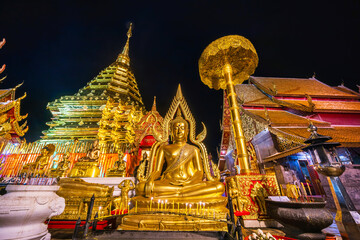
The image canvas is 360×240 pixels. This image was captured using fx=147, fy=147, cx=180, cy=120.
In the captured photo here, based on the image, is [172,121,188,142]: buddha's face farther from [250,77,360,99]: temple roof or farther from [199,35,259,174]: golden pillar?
[250,77,360,99]: temple roof

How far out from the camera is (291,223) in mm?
2289

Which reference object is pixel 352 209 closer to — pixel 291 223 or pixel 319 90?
pixel 291 223

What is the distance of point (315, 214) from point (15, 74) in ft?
71.6

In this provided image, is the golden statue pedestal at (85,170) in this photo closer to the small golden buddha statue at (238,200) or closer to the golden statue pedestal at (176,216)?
the golden statue pedestal at (176,216)

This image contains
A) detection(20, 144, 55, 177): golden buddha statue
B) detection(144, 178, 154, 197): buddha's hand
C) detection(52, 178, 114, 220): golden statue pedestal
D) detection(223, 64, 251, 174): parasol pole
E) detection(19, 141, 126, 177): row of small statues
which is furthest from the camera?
detection(20, 144, 55, 177): golden buddha statue

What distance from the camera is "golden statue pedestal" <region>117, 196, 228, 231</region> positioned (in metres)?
1.98

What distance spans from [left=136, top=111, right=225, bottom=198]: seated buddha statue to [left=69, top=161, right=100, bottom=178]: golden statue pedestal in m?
2.55

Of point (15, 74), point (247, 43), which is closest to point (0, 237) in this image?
point (247, 43)

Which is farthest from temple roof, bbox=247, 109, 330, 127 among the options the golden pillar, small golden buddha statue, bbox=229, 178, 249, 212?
small golden buddha statue, bbox=229, 178, 249, 212

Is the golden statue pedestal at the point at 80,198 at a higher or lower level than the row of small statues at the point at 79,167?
lower

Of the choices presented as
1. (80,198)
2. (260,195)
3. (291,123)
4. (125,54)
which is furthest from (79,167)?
(125,54)

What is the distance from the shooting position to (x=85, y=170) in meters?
4.71

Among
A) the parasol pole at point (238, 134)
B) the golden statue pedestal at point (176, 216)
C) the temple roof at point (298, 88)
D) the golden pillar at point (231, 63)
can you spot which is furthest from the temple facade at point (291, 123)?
the golden statue pedestal at point (176, 216)

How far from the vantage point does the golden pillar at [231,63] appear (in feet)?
14.8
